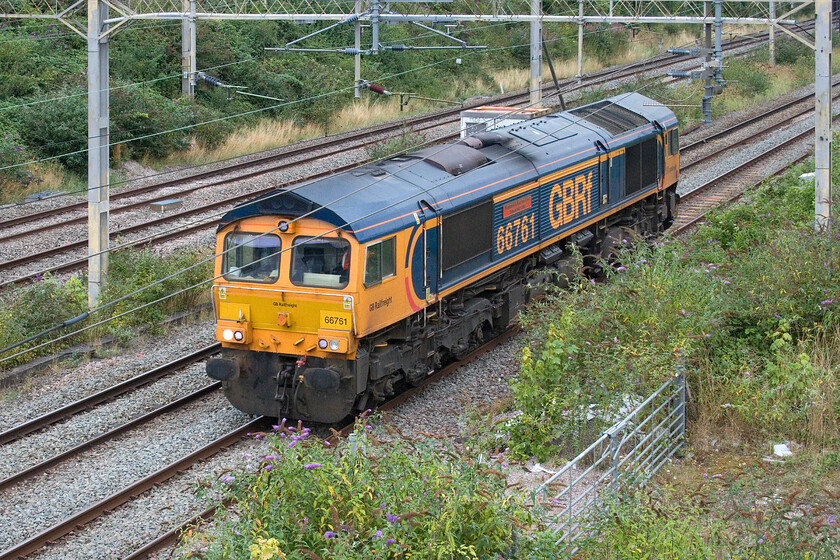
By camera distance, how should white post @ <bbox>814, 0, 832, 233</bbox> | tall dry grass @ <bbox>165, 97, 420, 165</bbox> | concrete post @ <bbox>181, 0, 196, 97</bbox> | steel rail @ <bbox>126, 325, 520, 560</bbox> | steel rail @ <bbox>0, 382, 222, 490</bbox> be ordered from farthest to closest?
1. concrete post @ <bbox>181, 0, 196, 97</bbox>
2. tall dry grass @ <bbox>165, 97, 420, 165</bbox>
3. white post @ <bbox>814, 0, 832, 233</bbox>
4. steel rail @ <bbox>0, 382, 222, 490</bbox>
5. steel rail @ <bbox>126, 325, 520, 560</bbox>

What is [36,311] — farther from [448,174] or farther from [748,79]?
[748,79]

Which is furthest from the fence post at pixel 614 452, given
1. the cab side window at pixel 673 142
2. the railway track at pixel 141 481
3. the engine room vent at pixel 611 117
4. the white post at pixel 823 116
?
the cab side window at pixel 673 142

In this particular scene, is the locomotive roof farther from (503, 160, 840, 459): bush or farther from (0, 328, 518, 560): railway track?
(0, 328, 518, 560): railway track

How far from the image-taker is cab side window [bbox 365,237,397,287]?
1081 centimetres

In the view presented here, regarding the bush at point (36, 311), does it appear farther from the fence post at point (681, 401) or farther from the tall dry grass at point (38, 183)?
the fence post at point (681, 401)

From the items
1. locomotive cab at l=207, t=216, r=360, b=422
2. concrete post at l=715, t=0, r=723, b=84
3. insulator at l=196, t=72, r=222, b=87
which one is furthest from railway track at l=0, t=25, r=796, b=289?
insulator at l=196, t=72, r=222, b=87

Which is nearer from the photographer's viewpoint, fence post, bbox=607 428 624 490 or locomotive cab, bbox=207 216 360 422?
fence post, bbox=607 428 624 490

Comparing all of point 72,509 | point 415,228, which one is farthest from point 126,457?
point 415,228

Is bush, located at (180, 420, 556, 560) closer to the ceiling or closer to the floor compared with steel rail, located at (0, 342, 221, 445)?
closer to the ceiling

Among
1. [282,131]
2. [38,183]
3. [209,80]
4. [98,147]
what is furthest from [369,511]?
[209,80]

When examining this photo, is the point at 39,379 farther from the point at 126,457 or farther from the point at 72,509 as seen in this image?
the point at 72,509

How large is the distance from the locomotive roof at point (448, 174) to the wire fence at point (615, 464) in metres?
3.56

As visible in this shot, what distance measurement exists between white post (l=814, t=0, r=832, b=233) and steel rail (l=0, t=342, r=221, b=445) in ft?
28.1

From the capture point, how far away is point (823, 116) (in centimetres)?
1362
